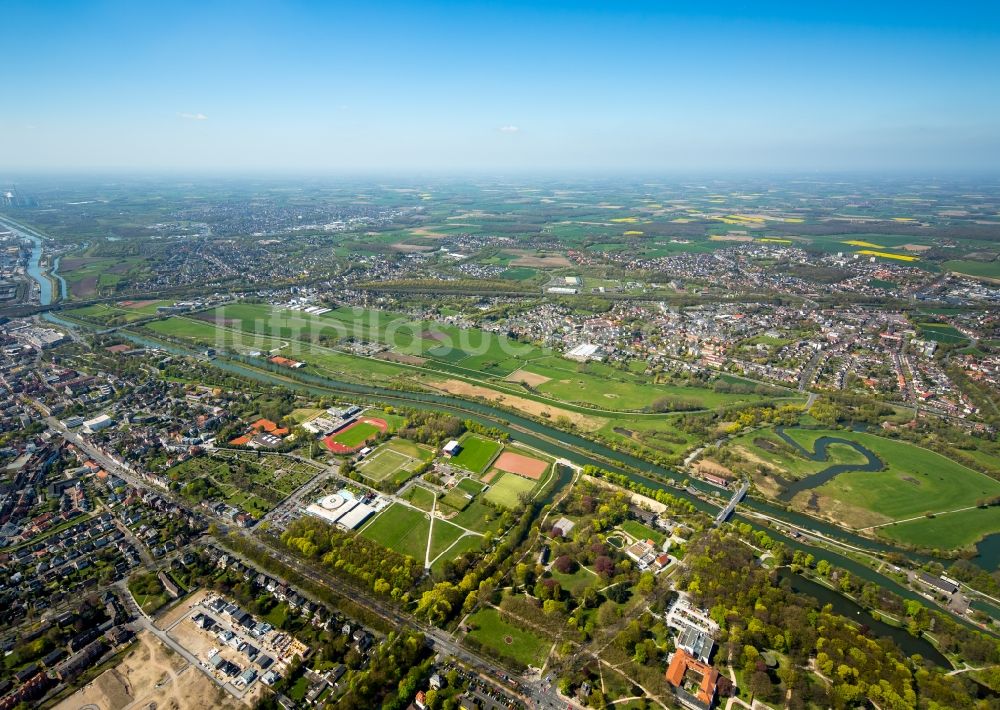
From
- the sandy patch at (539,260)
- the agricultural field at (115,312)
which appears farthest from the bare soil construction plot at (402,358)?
the sandy patch at (539,260)

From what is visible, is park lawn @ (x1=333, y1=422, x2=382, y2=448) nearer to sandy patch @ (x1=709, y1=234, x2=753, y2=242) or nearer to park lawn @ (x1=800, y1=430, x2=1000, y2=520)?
park lawn @ (x1=800, y1=430, x2=1000, y2=520)

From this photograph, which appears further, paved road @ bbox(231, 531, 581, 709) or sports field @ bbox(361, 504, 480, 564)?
sports field @ bbox(361, 504, 480, 564)

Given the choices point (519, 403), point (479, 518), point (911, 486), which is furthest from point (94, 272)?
point (911, 486)

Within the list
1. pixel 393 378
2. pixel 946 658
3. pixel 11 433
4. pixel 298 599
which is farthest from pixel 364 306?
pixel 946 658

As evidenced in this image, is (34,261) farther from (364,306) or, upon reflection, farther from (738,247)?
(738,247)

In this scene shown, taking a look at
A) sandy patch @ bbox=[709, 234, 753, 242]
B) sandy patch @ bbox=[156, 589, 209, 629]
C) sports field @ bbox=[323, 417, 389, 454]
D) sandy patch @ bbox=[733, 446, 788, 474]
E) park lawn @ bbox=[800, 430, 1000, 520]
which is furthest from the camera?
sandy patch @ bbox=[709, 234, 753, 242]

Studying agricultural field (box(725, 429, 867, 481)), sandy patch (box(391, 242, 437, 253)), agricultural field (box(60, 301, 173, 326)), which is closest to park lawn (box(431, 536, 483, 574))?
agricultural field (box(725, 429, 867, 481))
